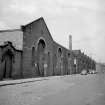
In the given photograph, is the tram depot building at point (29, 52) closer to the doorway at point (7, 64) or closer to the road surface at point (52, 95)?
the doorway at point (7, 64)

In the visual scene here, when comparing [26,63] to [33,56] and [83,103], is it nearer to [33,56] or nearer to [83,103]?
[33,56]

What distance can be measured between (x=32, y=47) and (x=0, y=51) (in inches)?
357

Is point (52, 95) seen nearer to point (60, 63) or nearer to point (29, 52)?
point (29, 52)

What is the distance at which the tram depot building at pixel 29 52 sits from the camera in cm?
2473

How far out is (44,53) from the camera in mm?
36656

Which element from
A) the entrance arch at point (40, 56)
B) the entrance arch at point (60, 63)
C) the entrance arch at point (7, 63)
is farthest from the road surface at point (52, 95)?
the entrance arch at point (60, 63)

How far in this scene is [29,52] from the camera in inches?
1174

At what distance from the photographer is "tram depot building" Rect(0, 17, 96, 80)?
24734 millimetres

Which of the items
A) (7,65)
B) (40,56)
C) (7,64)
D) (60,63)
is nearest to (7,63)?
(7,64)

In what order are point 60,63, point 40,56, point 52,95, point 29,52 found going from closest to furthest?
point 52,95 < point 29,52 < point 40,56 < point 60,63

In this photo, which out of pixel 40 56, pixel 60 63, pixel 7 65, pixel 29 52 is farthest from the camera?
pixel 60 63

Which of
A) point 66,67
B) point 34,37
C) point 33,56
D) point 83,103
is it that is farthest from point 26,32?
point 66,67

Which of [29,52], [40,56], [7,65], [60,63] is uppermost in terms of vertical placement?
[29,52]

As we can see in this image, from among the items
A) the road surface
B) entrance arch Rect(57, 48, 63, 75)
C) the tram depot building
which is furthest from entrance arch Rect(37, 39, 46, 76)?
the road surface
